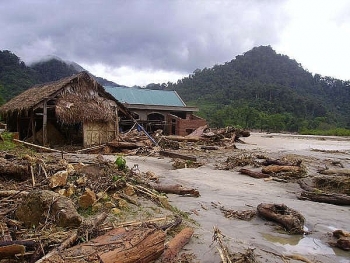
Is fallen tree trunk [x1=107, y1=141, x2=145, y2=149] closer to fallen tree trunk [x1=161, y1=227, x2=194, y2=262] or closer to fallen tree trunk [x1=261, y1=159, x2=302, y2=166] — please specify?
fallen tree trunk [x1=261, y1=159, x2=302, y2=166]

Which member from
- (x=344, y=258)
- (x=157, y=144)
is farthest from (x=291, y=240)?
(x=157, y=144)

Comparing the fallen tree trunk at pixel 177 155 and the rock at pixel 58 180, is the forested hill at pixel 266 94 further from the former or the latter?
the rock at pixel 58 180

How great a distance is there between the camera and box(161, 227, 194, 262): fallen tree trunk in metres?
3.55

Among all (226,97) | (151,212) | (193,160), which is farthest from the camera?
(226,97)

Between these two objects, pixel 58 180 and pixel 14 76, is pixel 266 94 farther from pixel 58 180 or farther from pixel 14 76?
pixel 58 180

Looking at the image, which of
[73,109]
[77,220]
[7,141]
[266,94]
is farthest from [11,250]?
[266,94]

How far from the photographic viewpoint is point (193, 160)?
1316cm

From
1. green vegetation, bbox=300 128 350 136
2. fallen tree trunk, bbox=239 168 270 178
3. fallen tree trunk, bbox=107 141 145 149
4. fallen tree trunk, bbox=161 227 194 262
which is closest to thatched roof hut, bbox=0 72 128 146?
fallen tree trunk, bbox=107 141 145 149

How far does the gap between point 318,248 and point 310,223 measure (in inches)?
46.3

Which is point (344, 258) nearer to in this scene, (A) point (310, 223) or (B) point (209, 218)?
(A) point (310, 223)

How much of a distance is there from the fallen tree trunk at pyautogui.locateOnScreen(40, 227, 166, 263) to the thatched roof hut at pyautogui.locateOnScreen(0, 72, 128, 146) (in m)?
13.7

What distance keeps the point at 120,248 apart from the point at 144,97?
1212 inches

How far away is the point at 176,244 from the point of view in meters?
3.85

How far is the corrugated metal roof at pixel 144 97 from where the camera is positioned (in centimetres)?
3231
